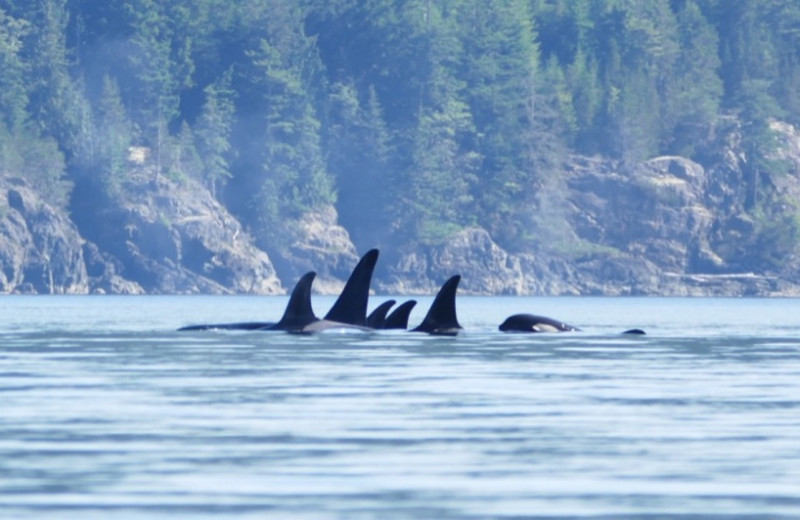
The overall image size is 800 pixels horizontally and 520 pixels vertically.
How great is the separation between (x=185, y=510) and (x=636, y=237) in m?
140

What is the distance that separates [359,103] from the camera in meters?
165

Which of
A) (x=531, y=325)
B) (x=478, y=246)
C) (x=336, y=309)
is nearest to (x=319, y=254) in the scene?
(x=478, y=246)

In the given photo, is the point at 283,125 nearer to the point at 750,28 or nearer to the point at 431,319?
the point at 750,28

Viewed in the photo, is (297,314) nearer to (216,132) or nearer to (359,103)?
(216,132)

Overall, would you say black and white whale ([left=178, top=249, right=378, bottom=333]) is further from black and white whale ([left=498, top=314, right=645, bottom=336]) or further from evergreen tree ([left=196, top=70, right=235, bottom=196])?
evergreen tree ([left=196, top=70, right=235, bottom=196])

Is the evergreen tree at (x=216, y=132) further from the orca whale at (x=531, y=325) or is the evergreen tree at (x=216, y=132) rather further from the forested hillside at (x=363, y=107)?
the orca whale at (x=531, y=325)

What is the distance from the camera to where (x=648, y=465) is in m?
18.9

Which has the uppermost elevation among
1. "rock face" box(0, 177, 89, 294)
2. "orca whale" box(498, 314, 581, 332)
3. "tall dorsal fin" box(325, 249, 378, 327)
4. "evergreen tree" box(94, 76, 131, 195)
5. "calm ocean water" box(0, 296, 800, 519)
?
"evergreen tree" box(94, 76, 131, 195)

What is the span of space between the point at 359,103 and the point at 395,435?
474ft

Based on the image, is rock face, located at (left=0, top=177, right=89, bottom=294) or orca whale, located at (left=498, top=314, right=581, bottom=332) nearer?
orca whale, located at (left=498, top=314, right=581, bottom=332)

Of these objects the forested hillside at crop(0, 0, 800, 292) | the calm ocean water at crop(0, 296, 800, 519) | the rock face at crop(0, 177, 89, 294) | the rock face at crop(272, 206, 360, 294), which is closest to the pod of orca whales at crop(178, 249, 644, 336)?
the calm ocean water at crop(0, 296, 800, 519)

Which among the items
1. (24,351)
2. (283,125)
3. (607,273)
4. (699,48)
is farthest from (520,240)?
(24,351)

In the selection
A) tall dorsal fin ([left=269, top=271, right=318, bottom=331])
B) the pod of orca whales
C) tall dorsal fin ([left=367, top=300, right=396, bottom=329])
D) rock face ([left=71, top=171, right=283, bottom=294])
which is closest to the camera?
the pod of orca whales

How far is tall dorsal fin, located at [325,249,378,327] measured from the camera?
45188 mm
